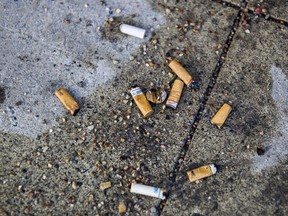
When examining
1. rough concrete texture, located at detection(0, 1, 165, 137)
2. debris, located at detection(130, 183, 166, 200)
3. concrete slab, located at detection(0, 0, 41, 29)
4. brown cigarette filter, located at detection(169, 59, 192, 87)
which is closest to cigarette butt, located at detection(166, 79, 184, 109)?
brown cigarette filter, located at detection(169, 59, 192, 87)

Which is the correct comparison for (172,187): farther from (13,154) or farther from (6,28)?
(6,28)

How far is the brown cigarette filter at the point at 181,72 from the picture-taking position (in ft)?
10.1

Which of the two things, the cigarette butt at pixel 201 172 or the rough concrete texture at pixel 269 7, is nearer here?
the cigarette butt at pixel 201 172

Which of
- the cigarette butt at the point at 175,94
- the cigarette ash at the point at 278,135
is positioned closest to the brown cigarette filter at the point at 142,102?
the cigarette butt at the point at 175,94

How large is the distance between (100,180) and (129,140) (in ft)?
1.15

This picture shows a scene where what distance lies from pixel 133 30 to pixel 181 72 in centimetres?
50

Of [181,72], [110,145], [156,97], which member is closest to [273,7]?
[181,72]

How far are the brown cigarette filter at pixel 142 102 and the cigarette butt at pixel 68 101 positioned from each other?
42cm

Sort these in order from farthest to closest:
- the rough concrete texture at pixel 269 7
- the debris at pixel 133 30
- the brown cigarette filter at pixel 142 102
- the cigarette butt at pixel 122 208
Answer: the rough concrete texture at pixel 269 7 → the debris at pixel 133 30 → the brown cigarette filter at pixel 142 102 → the cigarette butt at pixel 122 208

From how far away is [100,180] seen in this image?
2.91m

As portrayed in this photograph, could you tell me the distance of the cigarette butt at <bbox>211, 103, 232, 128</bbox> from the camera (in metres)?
3.02

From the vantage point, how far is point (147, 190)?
2875 mm

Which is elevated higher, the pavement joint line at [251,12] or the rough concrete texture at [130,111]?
the pavement joint line at [251,12]

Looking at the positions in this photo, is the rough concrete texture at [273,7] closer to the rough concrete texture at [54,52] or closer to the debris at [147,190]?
the rough concrete texture at [54,52]
